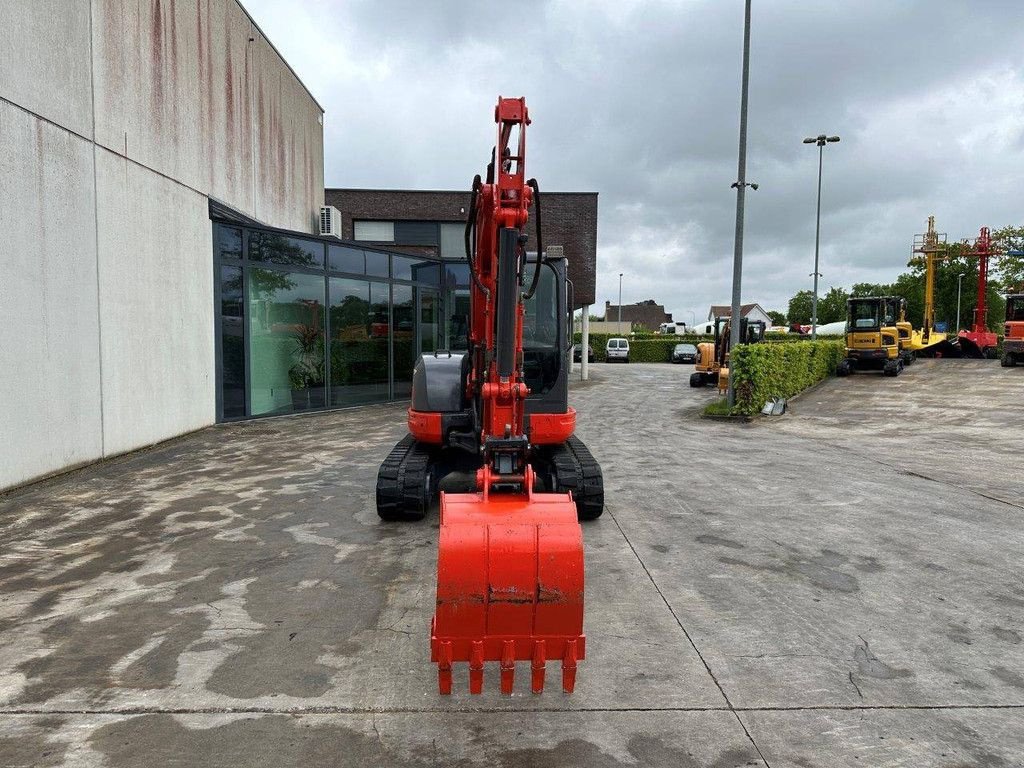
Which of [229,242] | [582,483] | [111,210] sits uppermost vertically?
[229,242]

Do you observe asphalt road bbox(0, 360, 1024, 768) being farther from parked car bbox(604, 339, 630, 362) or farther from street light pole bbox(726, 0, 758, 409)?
parked car bbox(604, 339, 630, 362)

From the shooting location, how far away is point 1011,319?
25.0m

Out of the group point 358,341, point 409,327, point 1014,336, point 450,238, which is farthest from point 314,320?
point 1014,336

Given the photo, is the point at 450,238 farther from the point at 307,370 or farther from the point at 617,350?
the point at 617,350

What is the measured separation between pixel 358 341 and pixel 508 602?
1421 cm

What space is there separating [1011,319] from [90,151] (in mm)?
29522

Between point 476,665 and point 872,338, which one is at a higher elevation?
point 872,338

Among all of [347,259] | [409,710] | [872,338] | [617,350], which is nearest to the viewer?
[409,710]

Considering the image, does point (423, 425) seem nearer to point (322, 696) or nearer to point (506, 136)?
point (506, 136)

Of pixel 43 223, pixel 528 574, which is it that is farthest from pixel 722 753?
pixel 43 223

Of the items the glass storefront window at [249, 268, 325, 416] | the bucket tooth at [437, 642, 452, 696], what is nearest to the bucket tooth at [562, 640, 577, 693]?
the bucket tooth at [437, 642, 452, 696]

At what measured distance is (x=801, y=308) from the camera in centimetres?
9331

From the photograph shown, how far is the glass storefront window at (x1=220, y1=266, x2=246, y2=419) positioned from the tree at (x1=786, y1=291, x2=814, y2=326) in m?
88.5

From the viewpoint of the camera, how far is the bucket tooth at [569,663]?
3.25 m
